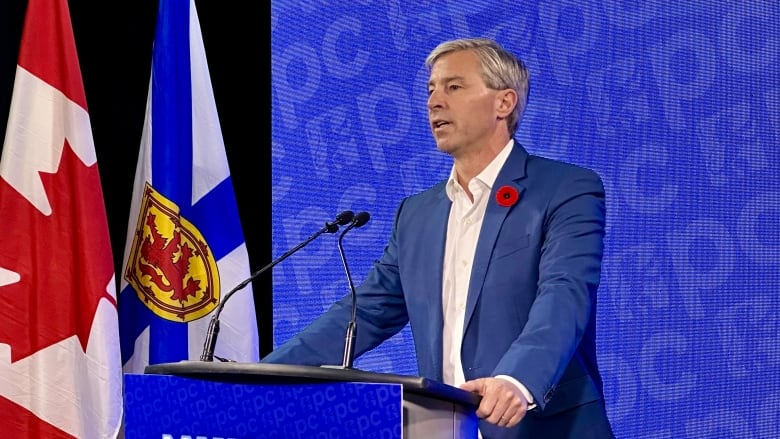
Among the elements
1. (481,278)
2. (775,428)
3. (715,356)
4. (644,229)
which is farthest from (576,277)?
(775,428)

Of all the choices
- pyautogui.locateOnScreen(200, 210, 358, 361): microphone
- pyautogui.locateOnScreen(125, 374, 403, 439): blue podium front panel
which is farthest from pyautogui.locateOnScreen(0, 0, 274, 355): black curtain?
pyautogui.locateOnScreen(125, 374, 403, 439): blue podium front panel

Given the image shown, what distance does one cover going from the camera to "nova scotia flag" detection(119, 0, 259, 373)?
3.37 metres

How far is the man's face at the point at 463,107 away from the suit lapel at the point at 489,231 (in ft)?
0.45

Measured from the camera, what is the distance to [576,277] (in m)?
2.27

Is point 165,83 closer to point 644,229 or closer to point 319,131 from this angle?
point 319,131

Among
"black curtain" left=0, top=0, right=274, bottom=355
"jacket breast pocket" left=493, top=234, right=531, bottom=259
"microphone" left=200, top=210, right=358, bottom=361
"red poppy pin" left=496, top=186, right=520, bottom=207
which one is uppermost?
"black curtain" left=0, top=0, right=274, bottom=355

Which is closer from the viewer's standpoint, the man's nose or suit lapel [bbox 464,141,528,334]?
suit lapel [bbox 464,141,528,334]

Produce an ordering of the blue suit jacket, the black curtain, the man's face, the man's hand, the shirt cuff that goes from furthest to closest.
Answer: the black curtain < the man's face < the blue suit jacket < the shirt cuff < the man's hand

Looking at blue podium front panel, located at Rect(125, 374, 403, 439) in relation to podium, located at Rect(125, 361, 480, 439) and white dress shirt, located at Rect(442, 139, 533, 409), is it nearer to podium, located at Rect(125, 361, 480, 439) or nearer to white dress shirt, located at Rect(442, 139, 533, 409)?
podium, located at Rect(125, 361, 480, 439)

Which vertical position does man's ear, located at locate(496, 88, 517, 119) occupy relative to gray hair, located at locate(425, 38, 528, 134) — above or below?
below

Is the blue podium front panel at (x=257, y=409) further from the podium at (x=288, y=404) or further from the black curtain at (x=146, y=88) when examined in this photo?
the black curtain at (x=146, y=88)

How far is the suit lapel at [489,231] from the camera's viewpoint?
243 centimetres

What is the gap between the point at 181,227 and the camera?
3426 mm

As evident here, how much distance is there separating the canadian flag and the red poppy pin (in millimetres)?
1295
